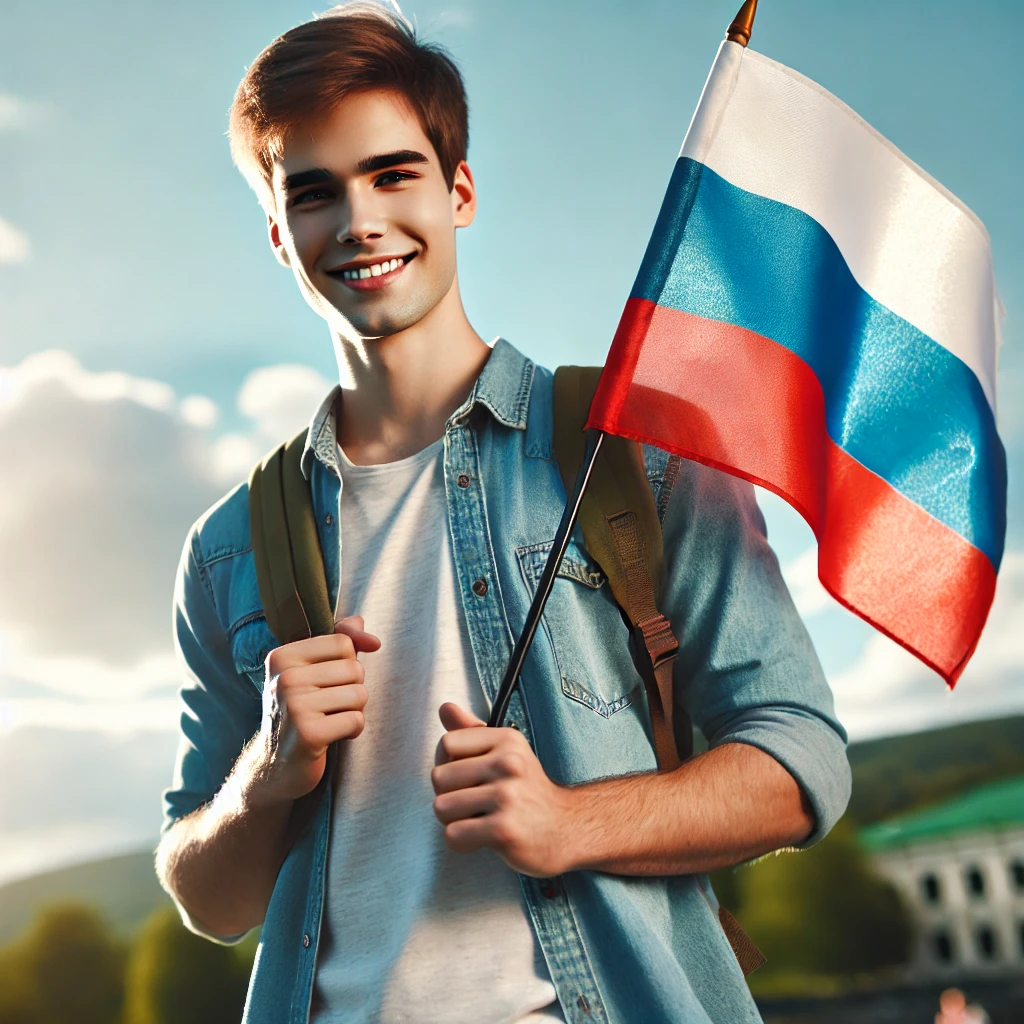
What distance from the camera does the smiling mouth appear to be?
1.53 metres

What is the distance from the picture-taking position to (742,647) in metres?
1.38

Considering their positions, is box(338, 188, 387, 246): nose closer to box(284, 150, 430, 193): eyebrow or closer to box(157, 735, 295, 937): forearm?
box(284, 150, 430, 193): eyebrow

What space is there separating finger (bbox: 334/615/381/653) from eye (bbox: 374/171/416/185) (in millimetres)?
581

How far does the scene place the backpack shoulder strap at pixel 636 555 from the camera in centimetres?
137

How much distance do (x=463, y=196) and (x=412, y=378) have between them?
301 mm

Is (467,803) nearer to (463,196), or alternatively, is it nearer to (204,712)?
(204,712)

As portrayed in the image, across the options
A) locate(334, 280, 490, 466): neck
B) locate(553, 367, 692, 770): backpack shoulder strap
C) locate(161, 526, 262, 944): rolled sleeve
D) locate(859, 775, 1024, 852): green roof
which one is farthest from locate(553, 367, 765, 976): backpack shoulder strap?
locate(859, 775, 1024, 852): green roof

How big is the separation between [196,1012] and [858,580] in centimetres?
1850

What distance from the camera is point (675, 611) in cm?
142

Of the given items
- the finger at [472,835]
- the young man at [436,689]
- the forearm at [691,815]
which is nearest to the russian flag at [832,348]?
the young man at [436,689]

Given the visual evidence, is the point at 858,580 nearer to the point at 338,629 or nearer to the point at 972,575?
the point at 972,575

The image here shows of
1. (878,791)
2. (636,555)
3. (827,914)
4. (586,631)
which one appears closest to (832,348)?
(636,555)

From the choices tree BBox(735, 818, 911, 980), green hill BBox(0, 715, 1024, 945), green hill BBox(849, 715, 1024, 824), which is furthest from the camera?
green hill BBox(849, 715, 1024, 824)

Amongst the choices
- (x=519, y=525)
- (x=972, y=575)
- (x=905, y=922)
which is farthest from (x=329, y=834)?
(x=905, y=922)
